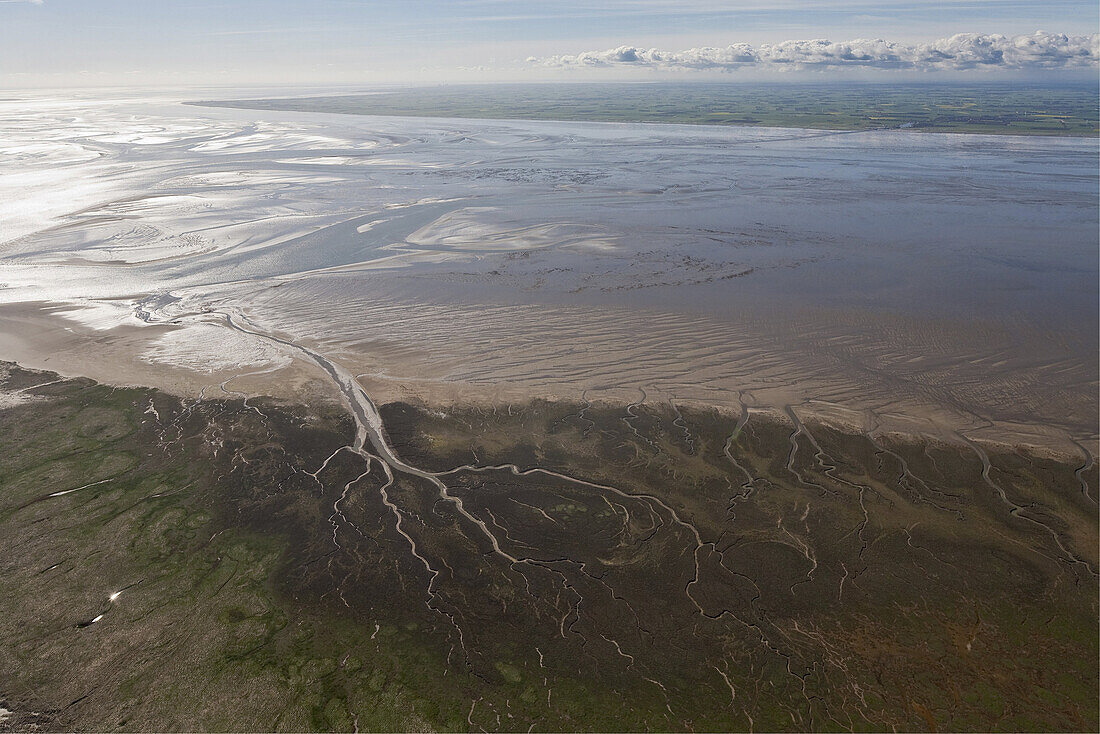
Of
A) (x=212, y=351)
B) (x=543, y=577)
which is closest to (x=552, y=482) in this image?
(x=543, y=577)

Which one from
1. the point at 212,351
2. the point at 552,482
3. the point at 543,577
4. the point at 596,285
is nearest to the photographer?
the point at 543,577

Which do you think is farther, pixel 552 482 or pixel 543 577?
pixel 552 482

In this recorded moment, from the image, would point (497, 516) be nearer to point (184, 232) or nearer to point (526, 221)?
point (526, 221)

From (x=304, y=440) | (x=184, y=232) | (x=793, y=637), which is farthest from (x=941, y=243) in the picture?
(x=184, y=232)

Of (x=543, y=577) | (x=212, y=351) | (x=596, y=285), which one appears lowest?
(x=543, y=577)

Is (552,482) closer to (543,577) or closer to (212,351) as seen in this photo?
(543,577)

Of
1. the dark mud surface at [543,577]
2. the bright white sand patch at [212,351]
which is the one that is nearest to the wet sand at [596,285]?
the bright white sand patch at [212,351]

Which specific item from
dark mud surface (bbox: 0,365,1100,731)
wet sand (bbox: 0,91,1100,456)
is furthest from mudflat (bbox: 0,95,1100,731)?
wet sand (bbox: 0,91,1100,456)
